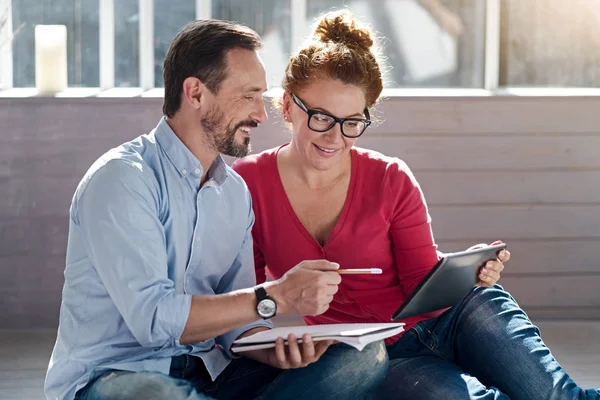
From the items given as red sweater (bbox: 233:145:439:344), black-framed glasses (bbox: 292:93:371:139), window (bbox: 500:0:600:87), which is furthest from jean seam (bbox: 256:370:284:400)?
window (bbox: 500:0:600:87)

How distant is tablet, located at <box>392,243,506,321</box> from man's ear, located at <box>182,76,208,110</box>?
636 millimetres

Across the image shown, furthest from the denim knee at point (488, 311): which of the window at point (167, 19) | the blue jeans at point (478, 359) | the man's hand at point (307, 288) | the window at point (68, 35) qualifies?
the window at point (68, 35)

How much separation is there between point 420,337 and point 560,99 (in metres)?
2.00

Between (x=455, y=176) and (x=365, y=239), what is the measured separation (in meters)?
1.67

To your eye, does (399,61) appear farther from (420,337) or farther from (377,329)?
(377,329)

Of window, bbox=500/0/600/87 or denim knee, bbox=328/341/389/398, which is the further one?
window, bbox=500/0/600/87

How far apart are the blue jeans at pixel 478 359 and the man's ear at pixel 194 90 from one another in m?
0.80

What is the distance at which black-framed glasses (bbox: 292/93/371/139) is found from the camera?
224 centimetres

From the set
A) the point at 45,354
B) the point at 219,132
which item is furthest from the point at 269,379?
the point at 45,354

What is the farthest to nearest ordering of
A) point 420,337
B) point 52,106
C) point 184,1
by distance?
1. point 184,1
2. point 52,106
3. point 420,337

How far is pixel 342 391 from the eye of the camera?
1940 mm

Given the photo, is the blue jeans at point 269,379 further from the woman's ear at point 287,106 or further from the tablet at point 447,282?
the woman's ear at point 287,106

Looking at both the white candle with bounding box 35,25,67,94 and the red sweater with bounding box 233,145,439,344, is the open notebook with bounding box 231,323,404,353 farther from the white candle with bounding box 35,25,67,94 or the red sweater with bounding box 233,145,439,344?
the white candle with bounding box 35,25,67,94

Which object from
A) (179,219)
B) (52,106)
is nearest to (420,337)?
(179,219)
